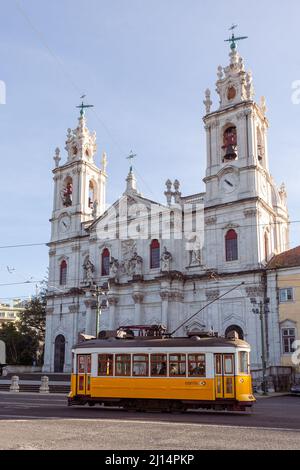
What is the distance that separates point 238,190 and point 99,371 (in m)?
24.3

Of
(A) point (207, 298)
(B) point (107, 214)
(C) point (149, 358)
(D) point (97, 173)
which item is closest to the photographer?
(C) point (149, 358)

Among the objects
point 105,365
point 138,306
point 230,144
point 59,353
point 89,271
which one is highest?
point 230,144

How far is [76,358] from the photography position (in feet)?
70.8

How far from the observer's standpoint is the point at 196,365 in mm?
19438

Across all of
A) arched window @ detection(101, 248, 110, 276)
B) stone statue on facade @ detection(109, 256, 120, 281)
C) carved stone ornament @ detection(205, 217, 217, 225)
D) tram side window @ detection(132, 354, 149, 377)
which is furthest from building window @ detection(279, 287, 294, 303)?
tram side window @ detection(132, 354, 149, 377)

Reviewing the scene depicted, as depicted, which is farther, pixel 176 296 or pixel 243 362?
pixel 176 296

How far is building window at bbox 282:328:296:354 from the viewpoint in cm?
3681

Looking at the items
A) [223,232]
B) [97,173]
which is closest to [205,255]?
[223,232]

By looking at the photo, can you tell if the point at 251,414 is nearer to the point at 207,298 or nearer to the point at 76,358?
the point at 76,358

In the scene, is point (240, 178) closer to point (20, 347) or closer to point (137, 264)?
point (137, 264)

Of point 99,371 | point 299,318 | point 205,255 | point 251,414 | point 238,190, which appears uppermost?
point 238,190

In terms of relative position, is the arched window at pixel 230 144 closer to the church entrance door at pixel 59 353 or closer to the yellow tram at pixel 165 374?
the church entrance door at pixel 59 353

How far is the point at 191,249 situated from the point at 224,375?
24666 mm
